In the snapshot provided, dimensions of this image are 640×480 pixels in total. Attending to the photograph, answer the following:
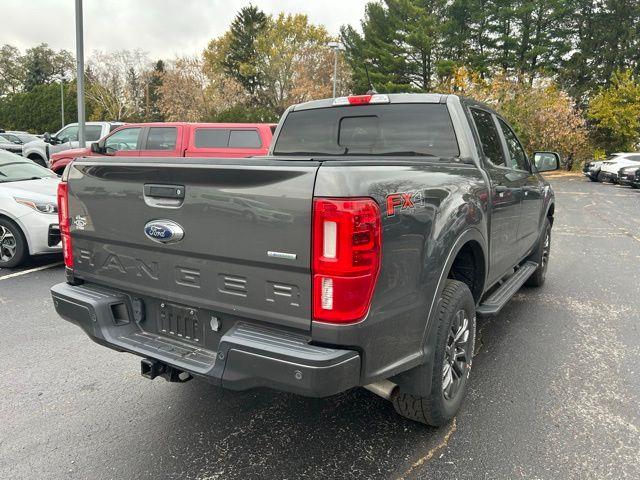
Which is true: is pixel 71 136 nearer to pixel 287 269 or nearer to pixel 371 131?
pixel 371 131

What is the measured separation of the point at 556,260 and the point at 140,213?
22.5 ft

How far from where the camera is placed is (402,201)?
88.0 inches

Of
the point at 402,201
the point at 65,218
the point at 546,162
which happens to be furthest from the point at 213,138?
the point at 402,201

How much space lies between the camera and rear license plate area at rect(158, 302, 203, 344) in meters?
2.49

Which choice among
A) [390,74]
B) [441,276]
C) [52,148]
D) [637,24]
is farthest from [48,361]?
[637,24]

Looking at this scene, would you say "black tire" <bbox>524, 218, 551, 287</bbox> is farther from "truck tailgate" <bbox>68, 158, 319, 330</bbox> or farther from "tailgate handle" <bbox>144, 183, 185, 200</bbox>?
"tailgate handle" <bbox>144, 183, 185, 200</bbox>

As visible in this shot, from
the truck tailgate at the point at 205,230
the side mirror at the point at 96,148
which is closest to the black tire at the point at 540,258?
the truck tailgate at the point at 205,230

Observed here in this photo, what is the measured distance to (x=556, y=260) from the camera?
299 inches

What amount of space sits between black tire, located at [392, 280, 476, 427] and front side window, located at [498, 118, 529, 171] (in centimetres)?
203

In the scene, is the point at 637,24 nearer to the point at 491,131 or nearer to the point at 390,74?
the point at 390,74

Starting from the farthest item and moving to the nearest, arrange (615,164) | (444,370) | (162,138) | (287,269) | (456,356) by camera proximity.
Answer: (615,164) < (162,138) < (456,356) < (444,370) < (287,269)

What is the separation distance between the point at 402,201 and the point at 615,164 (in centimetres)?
2679

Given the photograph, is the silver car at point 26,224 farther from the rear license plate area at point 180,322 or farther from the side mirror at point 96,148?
the side mirror at point 96,148

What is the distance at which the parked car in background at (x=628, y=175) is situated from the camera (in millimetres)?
22281
